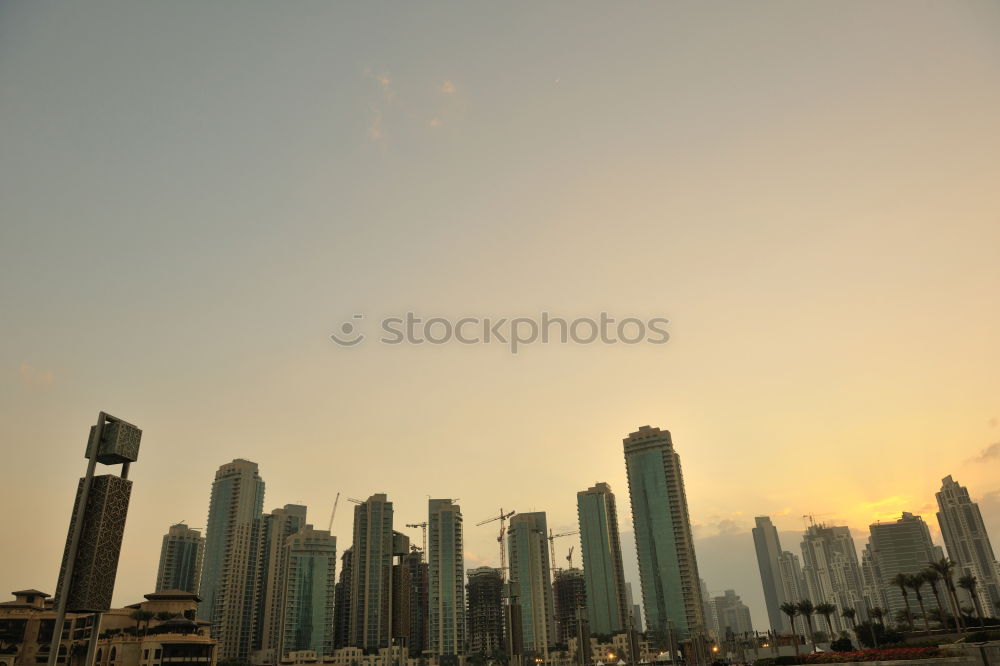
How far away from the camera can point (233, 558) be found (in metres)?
166

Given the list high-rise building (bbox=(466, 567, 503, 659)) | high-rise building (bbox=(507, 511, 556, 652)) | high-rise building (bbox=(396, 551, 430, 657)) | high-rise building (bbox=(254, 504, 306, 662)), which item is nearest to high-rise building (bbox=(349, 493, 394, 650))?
high-rise building (bbox=(396, 551, 430, 657))

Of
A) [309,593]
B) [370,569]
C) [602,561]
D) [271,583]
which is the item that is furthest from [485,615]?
[271,583]

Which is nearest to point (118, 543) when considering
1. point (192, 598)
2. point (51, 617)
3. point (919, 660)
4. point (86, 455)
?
point (86, 455)

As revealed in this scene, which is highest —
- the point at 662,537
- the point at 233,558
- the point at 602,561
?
the point at 662,537

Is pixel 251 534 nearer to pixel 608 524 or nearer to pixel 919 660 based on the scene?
pixel 608 524

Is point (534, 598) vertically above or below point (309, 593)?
below

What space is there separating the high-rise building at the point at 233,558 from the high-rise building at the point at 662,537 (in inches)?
4072

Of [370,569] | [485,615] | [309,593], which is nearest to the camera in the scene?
[309,593]

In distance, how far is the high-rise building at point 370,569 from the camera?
534 feet

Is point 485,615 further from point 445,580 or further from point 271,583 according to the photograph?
point 271,583

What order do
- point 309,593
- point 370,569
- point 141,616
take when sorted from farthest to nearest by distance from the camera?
point 370,569
point 309,593
point 141,616

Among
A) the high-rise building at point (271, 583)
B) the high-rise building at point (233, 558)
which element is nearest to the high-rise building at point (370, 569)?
the high-rise building at point (271, 583)

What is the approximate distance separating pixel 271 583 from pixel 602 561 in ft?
320

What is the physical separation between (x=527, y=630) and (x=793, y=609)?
358 feet
